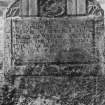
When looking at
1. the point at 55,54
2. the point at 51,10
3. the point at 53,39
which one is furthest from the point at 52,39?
the point at 51,10

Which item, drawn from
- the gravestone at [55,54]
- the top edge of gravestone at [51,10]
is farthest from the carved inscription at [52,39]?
the top edge of gravestone at [51,10]

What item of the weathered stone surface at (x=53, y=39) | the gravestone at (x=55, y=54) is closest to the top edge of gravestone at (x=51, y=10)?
the gravestone at (x=55, y=54)

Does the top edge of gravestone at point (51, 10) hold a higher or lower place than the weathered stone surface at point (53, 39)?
higher

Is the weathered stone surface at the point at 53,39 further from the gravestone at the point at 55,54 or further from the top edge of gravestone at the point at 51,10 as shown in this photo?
the top edge of gravestone at the point at 51,10

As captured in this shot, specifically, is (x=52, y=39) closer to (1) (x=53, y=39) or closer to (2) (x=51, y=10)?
(1) (x=53, y=39)

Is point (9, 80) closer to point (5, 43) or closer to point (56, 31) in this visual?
point (5, 43)

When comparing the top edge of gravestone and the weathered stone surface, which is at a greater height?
the top edge of gravestone

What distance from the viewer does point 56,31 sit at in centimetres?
690

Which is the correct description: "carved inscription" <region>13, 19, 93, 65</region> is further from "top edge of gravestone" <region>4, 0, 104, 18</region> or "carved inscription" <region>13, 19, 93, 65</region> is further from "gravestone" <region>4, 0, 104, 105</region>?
"top edge of gravestone" <region>4, 0, 104, 18</region>

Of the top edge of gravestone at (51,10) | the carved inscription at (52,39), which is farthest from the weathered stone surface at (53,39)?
the top edge of gravestone at (51,10)

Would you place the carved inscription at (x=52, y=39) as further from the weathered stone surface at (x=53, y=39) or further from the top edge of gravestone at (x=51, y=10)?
the top edge of gravestone at (x=51, y=10)

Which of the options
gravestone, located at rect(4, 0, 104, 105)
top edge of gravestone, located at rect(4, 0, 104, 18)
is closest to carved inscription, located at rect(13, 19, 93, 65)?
gravestone, located at rect(4, 0, 104, 105)

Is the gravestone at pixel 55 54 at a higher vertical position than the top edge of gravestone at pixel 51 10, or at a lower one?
lower

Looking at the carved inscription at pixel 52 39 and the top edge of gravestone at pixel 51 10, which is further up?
the top edge of gravestone at pixel 51 10
